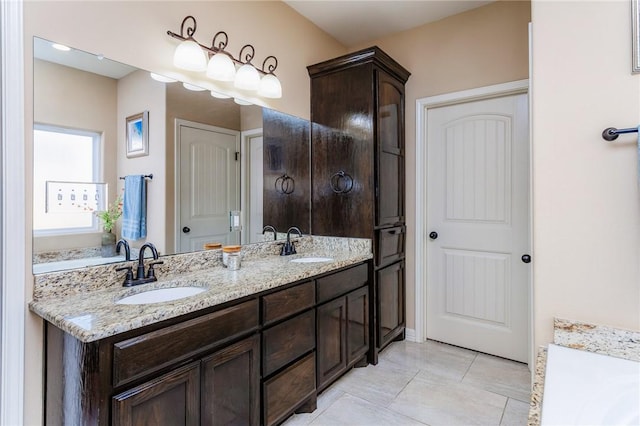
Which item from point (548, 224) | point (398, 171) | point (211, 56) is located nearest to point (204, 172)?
point (211, 56)

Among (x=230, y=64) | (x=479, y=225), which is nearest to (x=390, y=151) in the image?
(x=479, y=225)

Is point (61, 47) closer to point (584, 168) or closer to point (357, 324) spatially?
point (584, 168)

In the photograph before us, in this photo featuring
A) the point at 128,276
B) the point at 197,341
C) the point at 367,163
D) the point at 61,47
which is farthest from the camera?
the point at 367,163

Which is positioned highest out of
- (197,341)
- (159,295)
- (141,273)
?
(141,273)

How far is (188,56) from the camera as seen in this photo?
1782 mm

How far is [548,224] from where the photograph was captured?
121 cm

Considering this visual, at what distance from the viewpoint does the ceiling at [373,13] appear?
8.35 ft

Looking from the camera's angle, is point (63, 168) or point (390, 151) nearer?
point (63, 168)

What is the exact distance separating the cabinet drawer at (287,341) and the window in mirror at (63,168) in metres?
0.99

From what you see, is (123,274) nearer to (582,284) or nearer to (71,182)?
(71,182)

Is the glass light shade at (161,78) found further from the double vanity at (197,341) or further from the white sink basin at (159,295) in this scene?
the white sink basin at (159,295)

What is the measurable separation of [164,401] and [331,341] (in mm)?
1093

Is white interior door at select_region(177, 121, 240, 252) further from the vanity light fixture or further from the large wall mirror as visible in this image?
the vanity light fixture

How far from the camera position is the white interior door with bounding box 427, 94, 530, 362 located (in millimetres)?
2541
